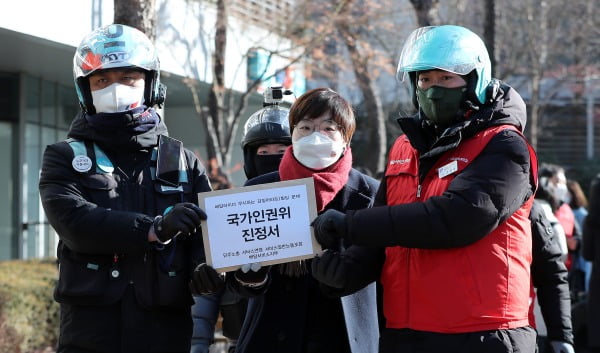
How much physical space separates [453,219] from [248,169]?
2130 mm

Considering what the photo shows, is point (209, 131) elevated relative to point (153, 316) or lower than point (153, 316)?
elevated

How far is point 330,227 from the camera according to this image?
11.8ft

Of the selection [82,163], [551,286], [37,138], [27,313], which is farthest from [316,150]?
[37,138]

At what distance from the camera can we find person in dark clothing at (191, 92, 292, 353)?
4.76 meters

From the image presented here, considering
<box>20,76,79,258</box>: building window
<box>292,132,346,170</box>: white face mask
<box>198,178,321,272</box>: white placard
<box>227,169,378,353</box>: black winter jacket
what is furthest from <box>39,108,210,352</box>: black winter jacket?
<box>20,76,79,258</box>: building window

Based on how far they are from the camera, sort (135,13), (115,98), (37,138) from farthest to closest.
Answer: (37,138) < (135,13) < (115,98)

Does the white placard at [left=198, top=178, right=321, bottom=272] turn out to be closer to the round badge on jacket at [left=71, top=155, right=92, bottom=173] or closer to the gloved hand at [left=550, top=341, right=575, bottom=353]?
the round badge on jacket at [left=71, top=155, right=92, bottom=173]

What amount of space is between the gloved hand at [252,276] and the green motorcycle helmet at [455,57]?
1013mm

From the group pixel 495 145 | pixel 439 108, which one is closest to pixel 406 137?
pixel 439 108

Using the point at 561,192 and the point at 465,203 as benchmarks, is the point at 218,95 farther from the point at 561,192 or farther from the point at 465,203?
the point at 465,203

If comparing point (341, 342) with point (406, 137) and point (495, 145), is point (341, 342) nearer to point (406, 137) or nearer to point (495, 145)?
point (406, 137)

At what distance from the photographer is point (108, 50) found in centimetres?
414

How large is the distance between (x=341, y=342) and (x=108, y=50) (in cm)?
162

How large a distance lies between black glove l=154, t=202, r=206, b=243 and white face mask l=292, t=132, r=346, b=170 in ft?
1.96
